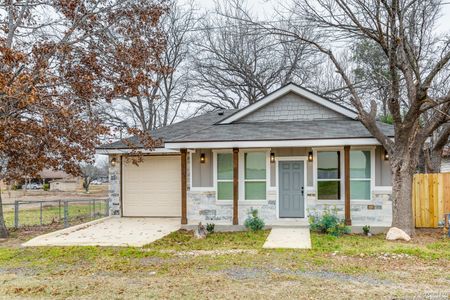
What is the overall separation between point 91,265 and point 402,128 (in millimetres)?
7552

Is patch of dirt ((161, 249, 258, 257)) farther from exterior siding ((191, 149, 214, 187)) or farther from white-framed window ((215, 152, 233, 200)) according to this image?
exterior siding ((191, 149, 214, 187))

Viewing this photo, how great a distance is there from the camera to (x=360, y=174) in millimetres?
10906

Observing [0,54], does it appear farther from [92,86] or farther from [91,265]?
[91,265]

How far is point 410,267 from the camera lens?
22.0 ft

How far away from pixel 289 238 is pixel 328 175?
2.62 meters

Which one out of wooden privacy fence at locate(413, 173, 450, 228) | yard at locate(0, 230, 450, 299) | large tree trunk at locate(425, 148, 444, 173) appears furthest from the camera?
large tree trunk at locate(425, 148, 444, 173)

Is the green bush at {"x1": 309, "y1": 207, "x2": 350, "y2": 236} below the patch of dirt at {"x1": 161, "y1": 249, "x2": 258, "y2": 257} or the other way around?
the other way around

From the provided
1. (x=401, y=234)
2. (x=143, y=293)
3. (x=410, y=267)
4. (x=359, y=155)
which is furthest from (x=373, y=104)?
(x=143, y=293)

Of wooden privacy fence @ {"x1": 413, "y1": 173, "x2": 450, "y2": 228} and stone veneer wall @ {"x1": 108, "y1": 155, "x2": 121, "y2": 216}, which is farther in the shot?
stone veneer wall @ {"x1": 108, "y1": 155, "x2": 121, "y2": 216}

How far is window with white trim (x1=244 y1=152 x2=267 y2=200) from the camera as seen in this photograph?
37.3ft

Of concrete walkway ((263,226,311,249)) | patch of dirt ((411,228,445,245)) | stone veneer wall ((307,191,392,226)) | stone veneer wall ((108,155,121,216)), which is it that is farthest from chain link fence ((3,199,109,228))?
patch of dirt ((411,228,445,245))

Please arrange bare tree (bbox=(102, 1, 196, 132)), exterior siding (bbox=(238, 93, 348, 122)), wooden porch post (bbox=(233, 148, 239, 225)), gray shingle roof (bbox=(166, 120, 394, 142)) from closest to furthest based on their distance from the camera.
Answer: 1. gray shingle roof (bbox=(166, 120, 394, 142))
2. wooden porch post (bbox=(233, 148, 239, 225))
3. exterior siding (bbox=(238, 93, 348, 122))
4. bare tree (bbox=(102, 1, 196, 132))

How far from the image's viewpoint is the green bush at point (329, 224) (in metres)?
9.90

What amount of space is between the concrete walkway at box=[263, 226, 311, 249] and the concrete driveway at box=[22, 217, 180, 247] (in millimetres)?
2847
